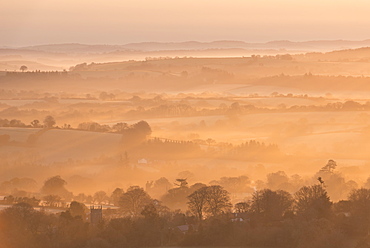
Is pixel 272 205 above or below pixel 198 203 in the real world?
below

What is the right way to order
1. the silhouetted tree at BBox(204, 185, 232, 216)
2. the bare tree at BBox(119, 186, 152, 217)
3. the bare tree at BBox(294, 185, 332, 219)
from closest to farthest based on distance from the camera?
the bare tree at BBox(294, 185, 332, 219), the silhouetted tree at BBox(204, 185, 232, 216), the bare tree at BBox(119, 186, 152, 217)

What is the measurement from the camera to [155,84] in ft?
590

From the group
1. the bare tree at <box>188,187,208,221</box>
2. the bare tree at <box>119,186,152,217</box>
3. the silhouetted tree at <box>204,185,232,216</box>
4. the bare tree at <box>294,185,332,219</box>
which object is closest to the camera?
the bare tree at <box>294,185,332,219</box>

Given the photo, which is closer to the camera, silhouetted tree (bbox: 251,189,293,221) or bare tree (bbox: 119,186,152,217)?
silhouetted tree (bbox: 251,189,293,221)

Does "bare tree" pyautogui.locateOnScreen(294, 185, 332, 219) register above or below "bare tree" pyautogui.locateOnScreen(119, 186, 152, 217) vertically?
below

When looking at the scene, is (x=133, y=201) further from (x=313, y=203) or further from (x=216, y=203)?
(x=313, y=203)

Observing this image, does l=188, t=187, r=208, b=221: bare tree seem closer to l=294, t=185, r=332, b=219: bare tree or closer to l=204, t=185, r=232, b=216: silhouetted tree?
l=204, t=185, r=232, b=216: silhouetted tree

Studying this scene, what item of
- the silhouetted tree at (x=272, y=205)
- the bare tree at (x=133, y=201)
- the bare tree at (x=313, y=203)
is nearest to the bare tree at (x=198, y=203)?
the silhouetted tree at (x=272, y=205)

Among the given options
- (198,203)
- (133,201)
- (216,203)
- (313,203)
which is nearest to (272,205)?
(313,203)

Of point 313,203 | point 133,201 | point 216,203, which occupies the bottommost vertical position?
point 313,203

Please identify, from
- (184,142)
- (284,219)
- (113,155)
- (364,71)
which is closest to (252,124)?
(184,142)

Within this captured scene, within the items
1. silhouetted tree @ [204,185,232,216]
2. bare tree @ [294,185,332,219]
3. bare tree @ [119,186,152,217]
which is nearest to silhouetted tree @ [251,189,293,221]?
bare tree @ [294,185,332,219]

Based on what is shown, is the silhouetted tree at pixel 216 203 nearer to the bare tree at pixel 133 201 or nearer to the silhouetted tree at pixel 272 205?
the silhouetted tree at pixel 272 205

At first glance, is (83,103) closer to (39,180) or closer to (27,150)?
(27,150)
